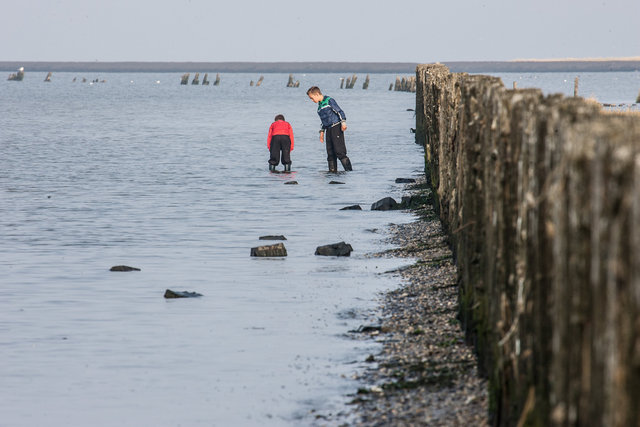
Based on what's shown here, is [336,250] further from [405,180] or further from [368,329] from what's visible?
[405,180]

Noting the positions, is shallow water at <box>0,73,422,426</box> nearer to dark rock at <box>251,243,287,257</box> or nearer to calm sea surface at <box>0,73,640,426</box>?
calm sea surface at <box>0,73,640,426</box>

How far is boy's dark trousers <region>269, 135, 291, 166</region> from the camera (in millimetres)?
25656

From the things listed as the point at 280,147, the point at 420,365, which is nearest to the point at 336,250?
the point at 420,365

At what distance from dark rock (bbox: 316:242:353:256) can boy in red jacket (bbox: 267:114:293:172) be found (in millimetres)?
11435

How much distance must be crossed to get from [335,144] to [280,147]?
253 cm

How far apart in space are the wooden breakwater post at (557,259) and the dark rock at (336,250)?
589cm

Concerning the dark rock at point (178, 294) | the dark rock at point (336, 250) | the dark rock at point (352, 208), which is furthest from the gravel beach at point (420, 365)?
the dark rock at point (352, 208)

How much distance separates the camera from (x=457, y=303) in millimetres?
9383

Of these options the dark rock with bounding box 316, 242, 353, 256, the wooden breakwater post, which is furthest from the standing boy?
the wooden breakwater post

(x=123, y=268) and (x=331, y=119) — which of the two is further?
(x=331, y=119)

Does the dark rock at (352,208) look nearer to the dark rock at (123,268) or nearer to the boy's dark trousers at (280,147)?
the dark rock at (123,268)

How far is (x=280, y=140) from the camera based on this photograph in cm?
2578

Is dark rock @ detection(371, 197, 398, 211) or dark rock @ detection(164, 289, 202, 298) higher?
dark rock @ detection(164, 289, 202, 298)

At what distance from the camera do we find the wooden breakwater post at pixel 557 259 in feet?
10.1
